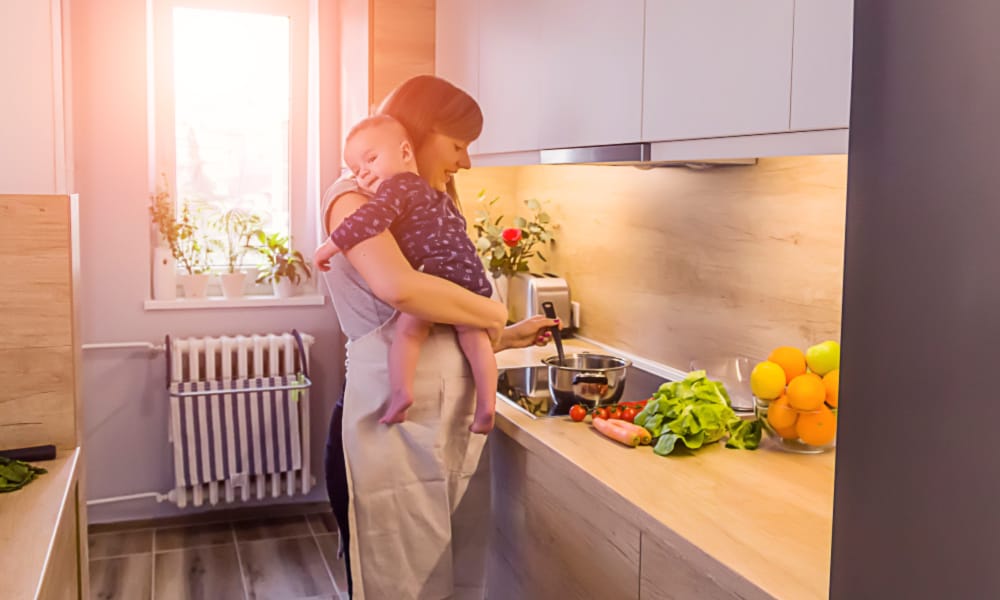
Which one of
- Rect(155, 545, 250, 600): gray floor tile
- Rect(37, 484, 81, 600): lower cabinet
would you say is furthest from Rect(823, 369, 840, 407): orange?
Rect(155, 545, 250, 600): gray floor tile

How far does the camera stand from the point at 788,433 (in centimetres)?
177

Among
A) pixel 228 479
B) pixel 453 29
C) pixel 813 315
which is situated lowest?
pixel 228 479

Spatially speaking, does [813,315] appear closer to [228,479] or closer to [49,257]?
[49,257]

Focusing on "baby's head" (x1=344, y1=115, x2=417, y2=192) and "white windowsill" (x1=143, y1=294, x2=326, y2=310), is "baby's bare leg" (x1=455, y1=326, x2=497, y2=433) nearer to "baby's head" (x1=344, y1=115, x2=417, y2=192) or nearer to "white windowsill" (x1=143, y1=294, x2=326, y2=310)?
"baby's head" (x1=344, y1=115, x2=417, y2=192)

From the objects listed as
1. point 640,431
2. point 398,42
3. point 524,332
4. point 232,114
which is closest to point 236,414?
point 232,114

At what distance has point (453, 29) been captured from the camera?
303 centimetres

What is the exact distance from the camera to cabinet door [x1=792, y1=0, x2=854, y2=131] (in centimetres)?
130

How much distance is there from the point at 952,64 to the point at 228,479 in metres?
3.50

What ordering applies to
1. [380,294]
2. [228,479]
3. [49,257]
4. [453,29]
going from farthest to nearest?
1. [228,479]
2. [453,29]
3. [49,257]
4. [380,294]

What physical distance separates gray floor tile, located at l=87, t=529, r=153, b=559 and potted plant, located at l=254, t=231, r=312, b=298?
43.1 inches

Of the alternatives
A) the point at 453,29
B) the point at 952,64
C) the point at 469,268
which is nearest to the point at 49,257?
the point at 469,268

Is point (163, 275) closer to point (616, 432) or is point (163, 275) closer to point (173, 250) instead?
point (173, 250)

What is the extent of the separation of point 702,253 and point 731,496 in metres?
1.01

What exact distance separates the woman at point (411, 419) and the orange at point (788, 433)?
23.8 inches
